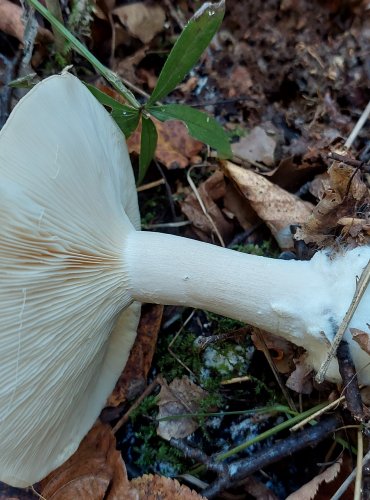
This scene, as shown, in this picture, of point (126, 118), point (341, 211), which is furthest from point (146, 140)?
point (341, 211)

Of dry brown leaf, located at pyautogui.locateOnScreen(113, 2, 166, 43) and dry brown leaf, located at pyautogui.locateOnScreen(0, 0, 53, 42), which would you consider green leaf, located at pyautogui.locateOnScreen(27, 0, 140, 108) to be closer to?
dry brown leaf, located at pyautogui.locateOnScreen(0, 0, 53, 42)

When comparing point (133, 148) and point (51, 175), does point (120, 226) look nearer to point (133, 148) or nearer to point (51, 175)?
point (51, 175)

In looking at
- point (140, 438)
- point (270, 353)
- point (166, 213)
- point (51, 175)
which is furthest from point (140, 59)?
point (140, 438)

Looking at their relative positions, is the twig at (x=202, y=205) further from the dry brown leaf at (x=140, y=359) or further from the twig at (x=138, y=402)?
the twig at (x=138, y=402)

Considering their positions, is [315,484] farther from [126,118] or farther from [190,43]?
[190,43]

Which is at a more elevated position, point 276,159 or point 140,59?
point 140,59

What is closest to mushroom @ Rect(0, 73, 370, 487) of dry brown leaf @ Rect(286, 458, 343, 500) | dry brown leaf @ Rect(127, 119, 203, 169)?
dry brown leaf @ Rect(286, 458, 343, 500)
